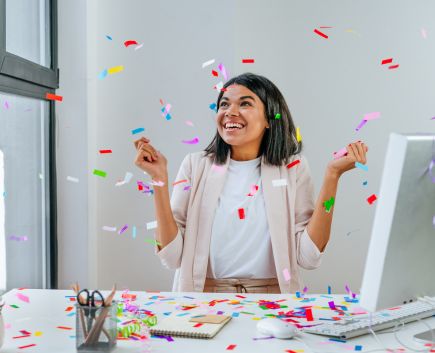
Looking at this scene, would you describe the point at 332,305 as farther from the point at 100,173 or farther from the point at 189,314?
the point at 100,173

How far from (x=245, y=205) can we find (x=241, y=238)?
0.52 ft

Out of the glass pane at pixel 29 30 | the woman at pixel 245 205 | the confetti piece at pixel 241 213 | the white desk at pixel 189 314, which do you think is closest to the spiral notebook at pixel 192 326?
the white desk at pixel 189 314

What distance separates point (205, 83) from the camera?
147 inches

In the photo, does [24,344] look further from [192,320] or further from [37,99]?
[37,99]

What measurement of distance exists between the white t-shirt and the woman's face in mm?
222

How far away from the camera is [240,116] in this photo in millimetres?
2879

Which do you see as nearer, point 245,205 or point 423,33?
point 245,205

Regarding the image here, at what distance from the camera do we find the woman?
274cm

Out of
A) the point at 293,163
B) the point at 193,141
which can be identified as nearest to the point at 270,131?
the point at 293,163

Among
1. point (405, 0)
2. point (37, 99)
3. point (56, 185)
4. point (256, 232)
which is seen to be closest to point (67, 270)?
point (56, 185)

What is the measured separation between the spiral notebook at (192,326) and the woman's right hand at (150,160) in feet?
2.90

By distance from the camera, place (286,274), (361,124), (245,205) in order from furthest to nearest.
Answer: (361,124) < (245,205) < (286,274)

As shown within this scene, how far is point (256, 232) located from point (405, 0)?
6.34 feet

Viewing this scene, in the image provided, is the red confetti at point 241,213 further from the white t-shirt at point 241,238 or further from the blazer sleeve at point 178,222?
the blazer sleeve at point 178,222
